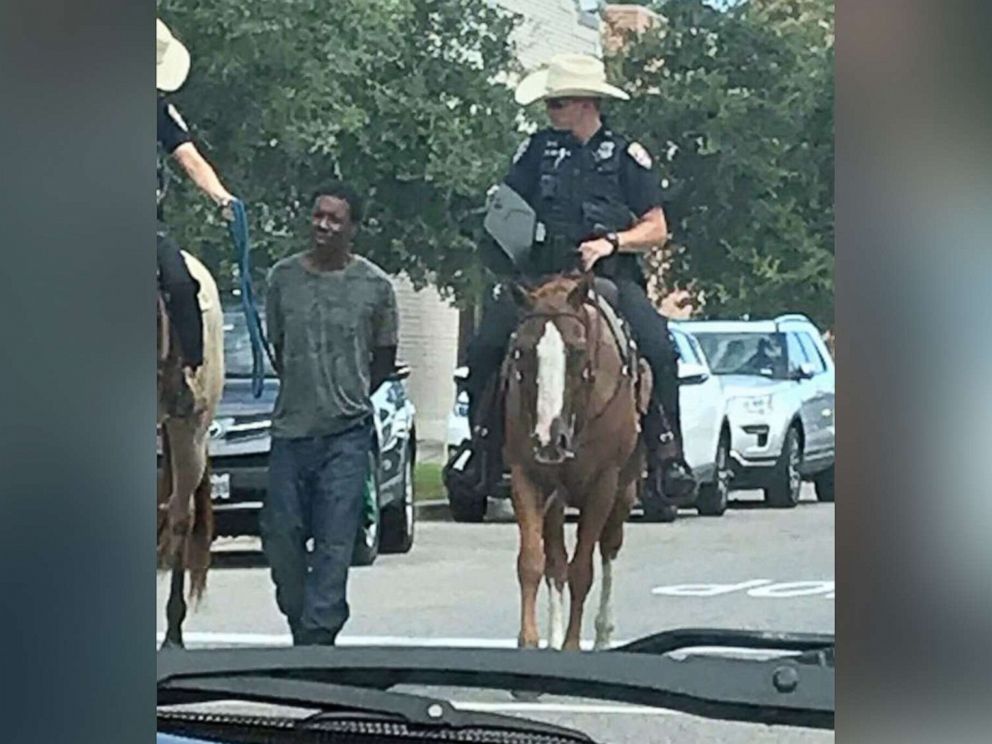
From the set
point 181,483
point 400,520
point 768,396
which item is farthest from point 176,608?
point 768,396

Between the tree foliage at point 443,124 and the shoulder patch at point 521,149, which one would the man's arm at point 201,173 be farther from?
the shoulder patch at point 521,149

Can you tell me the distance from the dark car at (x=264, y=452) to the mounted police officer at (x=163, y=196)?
0.21 ft

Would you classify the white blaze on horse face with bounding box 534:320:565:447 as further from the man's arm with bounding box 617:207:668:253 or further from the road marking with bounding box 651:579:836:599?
the road marking with bounding box 651:579:836:599

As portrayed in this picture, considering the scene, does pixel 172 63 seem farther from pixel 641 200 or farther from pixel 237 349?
pixel 641 200

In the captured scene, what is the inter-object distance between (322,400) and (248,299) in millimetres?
189

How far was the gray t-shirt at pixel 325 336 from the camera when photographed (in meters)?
2.35

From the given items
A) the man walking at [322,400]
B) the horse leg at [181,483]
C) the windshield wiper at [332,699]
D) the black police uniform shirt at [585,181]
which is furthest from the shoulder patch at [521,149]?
the windshield wiper at [332,699]

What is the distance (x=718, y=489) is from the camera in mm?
2260

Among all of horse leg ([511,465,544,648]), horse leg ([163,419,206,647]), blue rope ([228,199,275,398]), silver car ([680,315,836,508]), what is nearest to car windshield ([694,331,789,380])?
silver car ([680,315,836,508])

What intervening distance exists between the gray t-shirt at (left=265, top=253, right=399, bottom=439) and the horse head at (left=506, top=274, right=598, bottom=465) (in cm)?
19

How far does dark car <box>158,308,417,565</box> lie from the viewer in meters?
2.38
